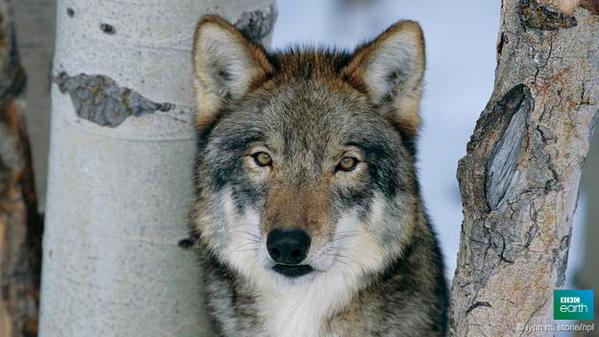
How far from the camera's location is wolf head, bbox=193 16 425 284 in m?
3.22

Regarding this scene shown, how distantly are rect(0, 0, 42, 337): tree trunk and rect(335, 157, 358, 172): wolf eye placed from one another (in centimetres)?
159

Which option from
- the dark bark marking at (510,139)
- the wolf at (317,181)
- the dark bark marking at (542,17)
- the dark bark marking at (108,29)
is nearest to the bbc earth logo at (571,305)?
the dark bark marking at (510,139)

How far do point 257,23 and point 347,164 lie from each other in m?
0.84

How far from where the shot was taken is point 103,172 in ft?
11.7

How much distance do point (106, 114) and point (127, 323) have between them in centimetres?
84

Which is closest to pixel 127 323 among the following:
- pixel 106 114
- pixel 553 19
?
pixel 106 114

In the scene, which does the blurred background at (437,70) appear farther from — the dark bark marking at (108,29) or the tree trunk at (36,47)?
the dark bark marking at (108,29)

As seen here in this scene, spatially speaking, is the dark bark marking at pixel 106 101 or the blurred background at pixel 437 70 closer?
the dark bark marking at pixel 106 101

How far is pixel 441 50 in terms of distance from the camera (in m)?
9.45

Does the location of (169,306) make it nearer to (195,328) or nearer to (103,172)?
(195,328)

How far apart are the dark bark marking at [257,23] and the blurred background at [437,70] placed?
760mm

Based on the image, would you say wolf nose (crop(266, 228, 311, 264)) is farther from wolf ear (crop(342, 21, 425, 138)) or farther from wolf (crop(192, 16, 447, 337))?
wolf ear (crop(342, 21, 425, 138))

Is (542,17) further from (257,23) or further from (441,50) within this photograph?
(441,50)

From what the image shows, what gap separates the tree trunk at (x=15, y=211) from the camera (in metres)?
3.97
